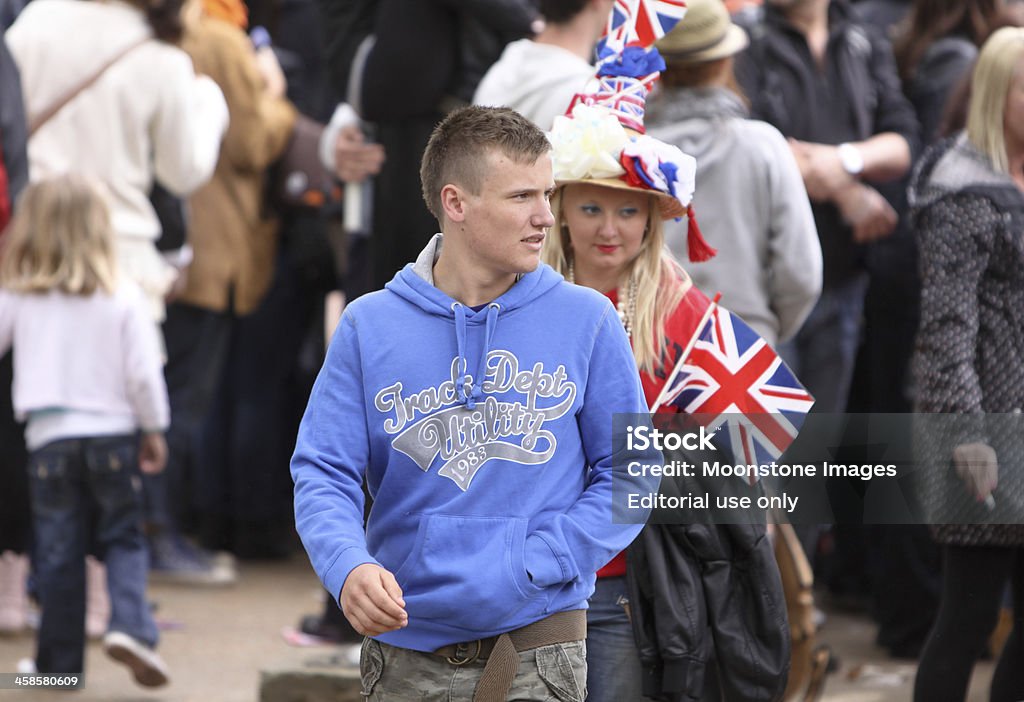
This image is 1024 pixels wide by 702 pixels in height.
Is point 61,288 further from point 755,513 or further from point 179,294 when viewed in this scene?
point 755,513

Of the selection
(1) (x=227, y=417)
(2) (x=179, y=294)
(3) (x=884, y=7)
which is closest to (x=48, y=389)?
(2) (x=179, y=294)

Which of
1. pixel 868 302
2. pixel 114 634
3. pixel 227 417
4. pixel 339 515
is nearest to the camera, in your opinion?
pixel 339 515

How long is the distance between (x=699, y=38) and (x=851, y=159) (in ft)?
4.87

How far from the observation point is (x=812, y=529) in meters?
6.01

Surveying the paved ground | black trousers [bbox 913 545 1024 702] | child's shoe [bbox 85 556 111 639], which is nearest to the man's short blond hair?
black trousers [bbox 913 545 1024 702]

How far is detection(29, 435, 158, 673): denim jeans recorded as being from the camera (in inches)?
228

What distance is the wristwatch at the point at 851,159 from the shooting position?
6160 millimetres

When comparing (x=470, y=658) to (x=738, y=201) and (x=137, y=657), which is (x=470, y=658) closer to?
(x=738, y=201)

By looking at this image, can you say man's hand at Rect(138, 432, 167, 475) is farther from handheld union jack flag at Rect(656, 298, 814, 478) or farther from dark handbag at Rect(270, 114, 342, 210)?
handheld union jack flag at Rect(656, 298, 814, 478)

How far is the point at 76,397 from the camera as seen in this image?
5.89 meters

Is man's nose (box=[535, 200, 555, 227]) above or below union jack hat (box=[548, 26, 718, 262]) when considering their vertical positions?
below

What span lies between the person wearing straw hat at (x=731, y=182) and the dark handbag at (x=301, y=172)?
2.79 meters

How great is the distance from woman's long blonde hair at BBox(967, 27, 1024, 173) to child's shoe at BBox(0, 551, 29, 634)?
3852mm

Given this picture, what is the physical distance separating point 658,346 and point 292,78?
4628 mm
